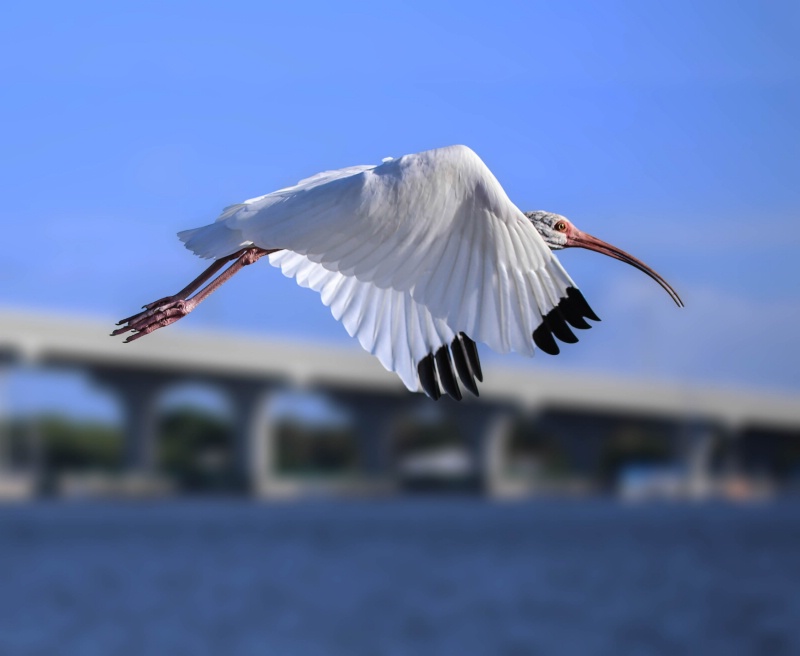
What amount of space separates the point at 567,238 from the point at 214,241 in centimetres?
304

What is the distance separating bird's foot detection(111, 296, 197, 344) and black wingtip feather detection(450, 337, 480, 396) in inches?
81.6

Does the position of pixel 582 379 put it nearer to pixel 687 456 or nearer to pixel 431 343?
pixel 687 456

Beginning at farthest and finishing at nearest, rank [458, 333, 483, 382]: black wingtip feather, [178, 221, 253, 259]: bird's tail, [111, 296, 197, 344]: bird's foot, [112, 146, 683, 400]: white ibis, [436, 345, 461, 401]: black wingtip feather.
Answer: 1. [111, 296, 197, 344]: bird's foot
2. [458, 333, 483, 382]: black wingtip feather
3. [436, 345, 461, 401]: black wingtip feather
4. [178, 221, 253, 259]: bird's tail
5. [112, 146, 683, 400]: white ibis

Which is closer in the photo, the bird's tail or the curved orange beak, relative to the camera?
the bird's tail

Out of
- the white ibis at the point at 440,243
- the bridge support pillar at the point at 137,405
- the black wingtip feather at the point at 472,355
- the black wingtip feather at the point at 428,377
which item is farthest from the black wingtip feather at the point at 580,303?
the bridge support pillar at the point at 137,405

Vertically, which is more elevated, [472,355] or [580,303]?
[580,303]

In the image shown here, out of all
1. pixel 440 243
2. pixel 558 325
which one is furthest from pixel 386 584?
pixel 558 325

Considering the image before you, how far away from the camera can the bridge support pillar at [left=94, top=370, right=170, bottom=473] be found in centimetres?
6500

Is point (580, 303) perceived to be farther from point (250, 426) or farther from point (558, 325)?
point (250, 426)

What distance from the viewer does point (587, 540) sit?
8056 centimetres

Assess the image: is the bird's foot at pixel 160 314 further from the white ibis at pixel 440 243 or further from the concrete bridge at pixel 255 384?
the concrete bridge at pixel 255 384

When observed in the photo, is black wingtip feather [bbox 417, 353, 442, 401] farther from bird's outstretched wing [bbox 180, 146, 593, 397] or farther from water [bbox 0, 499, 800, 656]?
water [bbox 0, 499, 800, 656]

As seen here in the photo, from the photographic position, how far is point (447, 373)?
1071cm

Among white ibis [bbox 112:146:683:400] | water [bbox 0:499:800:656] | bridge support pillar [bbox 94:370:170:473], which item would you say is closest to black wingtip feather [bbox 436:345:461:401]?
white ibis [bbox 112:146:683:400]
